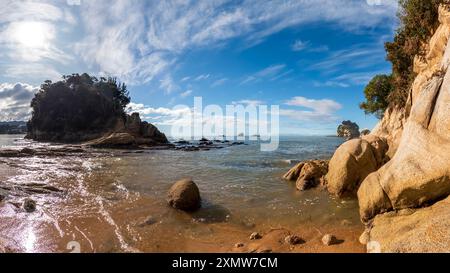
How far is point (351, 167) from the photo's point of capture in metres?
12.9

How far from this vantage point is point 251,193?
14.4 m

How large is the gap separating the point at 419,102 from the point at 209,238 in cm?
842

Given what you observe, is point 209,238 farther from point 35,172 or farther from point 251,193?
point 35,172

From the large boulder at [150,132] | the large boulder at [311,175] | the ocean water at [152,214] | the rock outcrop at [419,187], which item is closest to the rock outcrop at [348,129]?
the large boulder at [150,132]

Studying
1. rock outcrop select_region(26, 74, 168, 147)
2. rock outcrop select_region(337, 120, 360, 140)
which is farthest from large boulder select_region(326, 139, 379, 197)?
rock outcrop select_region(337, 120, 360, 140)

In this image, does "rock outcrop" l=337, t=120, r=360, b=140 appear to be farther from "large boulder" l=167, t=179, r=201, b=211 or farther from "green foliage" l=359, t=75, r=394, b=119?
"large boulder" l=167, t=179, r=201, b=211

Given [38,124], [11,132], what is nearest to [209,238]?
[38,124]

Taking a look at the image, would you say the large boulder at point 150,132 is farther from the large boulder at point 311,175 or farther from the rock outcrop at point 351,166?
the rock outcrop at point 351,166

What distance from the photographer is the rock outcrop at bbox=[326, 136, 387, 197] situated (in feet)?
42.3

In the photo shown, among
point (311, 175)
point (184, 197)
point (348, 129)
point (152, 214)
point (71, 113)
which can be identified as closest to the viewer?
point (152, 214)

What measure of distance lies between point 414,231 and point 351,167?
703 centimetres

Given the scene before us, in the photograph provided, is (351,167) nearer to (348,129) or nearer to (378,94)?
(378,94)

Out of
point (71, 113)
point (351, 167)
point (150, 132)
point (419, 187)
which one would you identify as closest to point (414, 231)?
point (419, 187)

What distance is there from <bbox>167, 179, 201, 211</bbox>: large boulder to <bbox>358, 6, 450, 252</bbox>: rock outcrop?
659 centimetres
